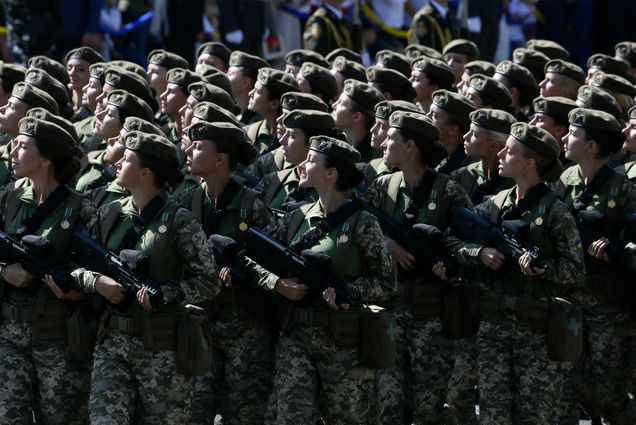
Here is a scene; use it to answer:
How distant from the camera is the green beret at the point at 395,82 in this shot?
43.6ft

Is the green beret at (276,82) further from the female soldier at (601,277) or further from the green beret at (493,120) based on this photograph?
the female soldier at (601,277)

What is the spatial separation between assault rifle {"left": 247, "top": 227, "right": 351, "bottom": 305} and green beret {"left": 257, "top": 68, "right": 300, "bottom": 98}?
2.72 m

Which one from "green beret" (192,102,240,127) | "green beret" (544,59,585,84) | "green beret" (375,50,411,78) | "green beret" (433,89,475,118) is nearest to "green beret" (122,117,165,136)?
"green beret" (192,102,240,127)

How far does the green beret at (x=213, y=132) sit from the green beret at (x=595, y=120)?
2188 mm

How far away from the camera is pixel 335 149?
10.0 meters

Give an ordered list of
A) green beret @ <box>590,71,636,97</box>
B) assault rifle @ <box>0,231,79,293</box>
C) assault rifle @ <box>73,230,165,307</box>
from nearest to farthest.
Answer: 1. assault rifle @ <box>73,230,165,307</box>
2. assault rifle @ <box>0,231,79,293</box>
3. green beret @ <box>590,71,636,97</box>

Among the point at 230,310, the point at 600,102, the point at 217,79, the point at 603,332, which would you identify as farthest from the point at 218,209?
the point at 600,102

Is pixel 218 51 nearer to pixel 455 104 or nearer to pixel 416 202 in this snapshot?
pixel 455 104

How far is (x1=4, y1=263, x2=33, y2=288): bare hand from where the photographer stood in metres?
9.70

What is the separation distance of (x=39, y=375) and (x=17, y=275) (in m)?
0.57

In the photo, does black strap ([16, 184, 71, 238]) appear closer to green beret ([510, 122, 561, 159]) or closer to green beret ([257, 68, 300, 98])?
green beret ([510, 122, 561, 159])

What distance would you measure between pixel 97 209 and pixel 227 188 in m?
0.84

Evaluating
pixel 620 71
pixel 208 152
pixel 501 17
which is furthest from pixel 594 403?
pixel 501 17

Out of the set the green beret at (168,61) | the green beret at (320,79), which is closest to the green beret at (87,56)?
the green beret at (168,61)
